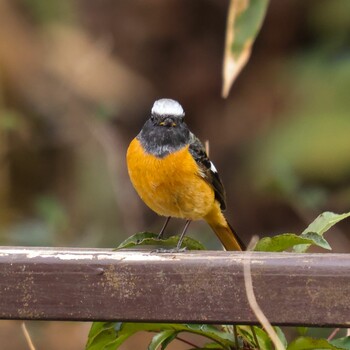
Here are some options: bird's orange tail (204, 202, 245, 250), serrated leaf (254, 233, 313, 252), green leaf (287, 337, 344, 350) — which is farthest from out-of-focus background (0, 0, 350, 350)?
green leaf (287, 337, 344, 350)

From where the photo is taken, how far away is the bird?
359 centimetres

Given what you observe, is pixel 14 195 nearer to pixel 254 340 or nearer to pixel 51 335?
pixel 51 335

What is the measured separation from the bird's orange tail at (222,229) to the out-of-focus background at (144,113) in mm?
1545

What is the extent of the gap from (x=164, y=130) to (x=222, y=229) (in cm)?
48

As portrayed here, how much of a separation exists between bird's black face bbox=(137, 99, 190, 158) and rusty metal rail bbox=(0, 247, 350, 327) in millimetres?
1344

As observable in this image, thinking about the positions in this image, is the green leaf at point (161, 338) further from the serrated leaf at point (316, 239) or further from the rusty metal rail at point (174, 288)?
the serrated leaf at point (316, 239)

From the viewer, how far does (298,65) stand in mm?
6262

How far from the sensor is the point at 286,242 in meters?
2.51

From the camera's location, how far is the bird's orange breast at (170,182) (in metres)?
3.58

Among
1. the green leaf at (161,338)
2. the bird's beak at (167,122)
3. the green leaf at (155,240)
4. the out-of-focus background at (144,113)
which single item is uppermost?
the green leaf at (155,240)

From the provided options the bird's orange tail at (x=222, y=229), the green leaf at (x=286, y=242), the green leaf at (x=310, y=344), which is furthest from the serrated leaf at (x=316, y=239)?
the bird's orange tail at (x=222, y=229)

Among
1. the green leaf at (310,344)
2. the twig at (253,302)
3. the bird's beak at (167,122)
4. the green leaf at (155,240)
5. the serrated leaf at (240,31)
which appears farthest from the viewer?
the bird's beak at (167,122)

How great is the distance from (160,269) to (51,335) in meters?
3.43

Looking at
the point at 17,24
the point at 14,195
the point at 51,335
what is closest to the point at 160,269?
the point at 51,335
